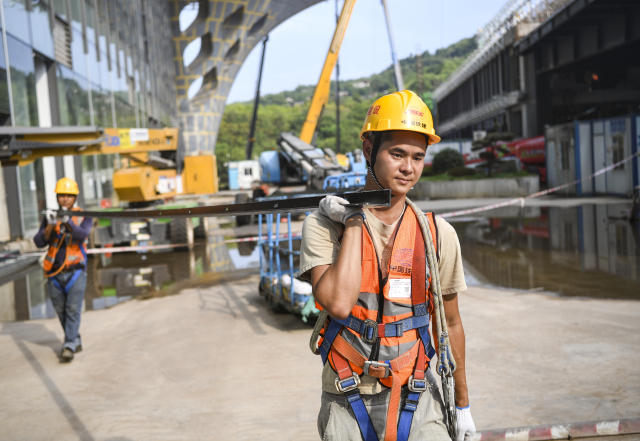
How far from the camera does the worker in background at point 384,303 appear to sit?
2170mm

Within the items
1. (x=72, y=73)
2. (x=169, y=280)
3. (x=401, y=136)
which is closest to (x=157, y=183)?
(x=169, y=280)

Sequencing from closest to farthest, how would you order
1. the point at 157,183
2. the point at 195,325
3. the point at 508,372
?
the point at 508,372 → the point at 195,325 → the point at 157,183

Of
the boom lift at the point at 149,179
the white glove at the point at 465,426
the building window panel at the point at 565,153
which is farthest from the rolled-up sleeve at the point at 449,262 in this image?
the building window panel at the point at 565,153

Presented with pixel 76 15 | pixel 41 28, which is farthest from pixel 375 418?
pixel 76 15

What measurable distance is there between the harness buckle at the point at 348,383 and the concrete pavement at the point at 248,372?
7.88 feet

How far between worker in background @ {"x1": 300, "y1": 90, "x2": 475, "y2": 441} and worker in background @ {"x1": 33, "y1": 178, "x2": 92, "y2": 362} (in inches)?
185

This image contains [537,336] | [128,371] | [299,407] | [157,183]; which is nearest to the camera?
[299,407]

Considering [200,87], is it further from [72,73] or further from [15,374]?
[15,374]

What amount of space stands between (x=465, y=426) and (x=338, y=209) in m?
1.12

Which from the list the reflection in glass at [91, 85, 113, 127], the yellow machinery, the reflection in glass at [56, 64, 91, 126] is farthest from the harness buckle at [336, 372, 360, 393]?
the reflection in glass at [91, 85, 113, 127]

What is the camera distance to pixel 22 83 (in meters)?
17.0

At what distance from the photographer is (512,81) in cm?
4225

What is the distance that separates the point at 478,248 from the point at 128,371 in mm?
9072

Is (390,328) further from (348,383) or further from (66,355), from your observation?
(66,355)
